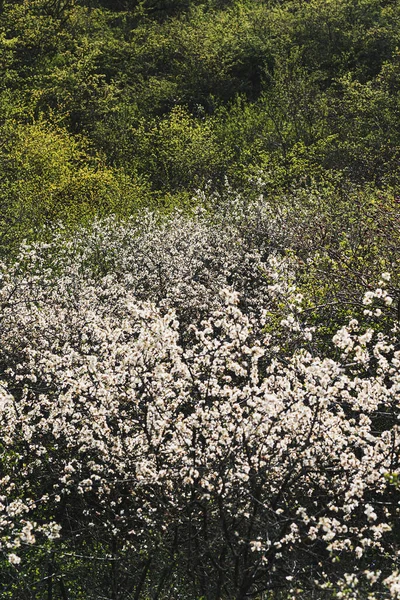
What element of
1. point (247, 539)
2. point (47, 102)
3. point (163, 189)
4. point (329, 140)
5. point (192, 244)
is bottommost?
point (247, 539)

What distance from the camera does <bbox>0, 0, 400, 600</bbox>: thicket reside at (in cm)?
652

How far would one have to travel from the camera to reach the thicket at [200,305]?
6520 millimetres

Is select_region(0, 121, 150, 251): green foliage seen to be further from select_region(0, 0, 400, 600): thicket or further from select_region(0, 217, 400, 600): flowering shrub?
select_region(0, 217, 400, 600): flowering shrub

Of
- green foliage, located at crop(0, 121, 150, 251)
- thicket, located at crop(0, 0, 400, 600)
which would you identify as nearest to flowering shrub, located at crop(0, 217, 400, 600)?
thicket, located at crop(0, 0, 400, 600)

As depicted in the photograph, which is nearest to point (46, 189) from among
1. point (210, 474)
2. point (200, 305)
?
point (200, 305)

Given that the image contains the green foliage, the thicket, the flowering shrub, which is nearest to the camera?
the flowering shrub

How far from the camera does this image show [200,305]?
13.6 metres

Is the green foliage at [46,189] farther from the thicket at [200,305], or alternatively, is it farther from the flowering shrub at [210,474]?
the flowering shrub at [210,474]

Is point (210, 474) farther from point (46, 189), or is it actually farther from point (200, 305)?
point (46, 189)

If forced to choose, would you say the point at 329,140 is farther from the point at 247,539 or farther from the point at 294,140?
the point at 247,539

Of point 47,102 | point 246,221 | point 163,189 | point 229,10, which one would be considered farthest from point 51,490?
point 229,10

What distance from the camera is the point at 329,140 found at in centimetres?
2498

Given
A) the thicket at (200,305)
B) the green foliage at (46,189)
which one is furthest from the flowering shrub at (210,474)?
the green foliage at (46,189)

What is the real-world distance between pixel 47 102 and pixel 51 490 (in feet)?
91.2
